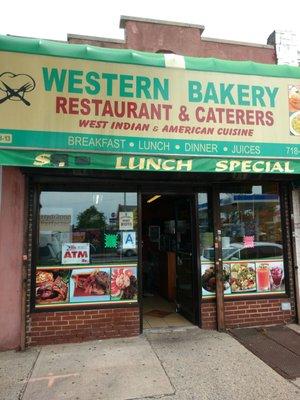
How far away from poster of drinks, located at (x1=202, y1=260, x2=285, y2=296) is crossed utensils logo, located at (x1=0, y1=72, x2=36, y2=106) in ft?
13.2

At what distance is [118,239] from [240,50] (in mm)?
4324

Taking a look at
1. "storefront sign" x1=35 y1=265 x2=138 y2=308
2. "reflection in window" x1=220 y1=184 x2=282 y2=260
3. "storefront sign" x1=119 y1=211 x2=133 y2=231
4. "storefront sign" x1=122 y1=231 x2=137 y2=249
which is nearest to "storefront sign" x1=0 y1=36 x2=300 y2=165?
"reflection in window" x1=220 y1=184 x2=282 y2=260

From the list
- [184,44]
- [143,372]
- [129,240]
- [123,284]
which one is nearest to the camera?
[143,372]

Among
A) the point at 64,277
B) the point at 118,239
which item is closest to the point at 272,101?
the point at 118,239

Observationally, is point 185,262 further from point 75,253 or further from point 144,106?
point 144,106

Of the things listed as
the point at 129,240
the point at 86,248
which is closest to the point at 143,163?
the point at 129,240

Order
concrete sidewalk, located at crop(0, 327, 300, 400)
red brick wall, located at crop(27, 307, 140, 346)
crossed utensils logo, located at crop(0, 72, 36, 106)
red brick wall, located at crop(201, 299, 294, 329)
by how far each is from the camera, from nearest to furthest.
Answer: concrete sidewalk, located at crop(0, 327, 300, 400)
crossed utensils logo, located at crop(0, 72, 36, 106)
red brick wall, located at crop(27, 307, 140, 346)
red brick wall, located at crop(201, 299, 294, 329)

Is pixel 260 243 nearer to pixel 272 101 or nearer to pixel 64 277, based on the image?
pixel 272 101

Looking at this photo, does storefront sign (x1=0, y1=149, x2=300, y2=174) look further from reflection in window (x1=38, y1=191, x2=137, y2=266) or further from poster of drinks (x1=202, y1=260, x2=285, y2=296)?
poster of drinks (x1=202, y1=260, x2=285, y2=296)

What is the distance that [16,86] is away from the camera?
5.09m

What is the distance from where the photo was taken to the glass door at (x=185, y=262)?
6562mm

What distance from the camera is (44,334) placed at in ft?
18.5

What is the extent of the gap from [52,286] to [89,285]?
0.58 meters

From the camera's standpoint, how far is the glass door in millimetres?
6562
